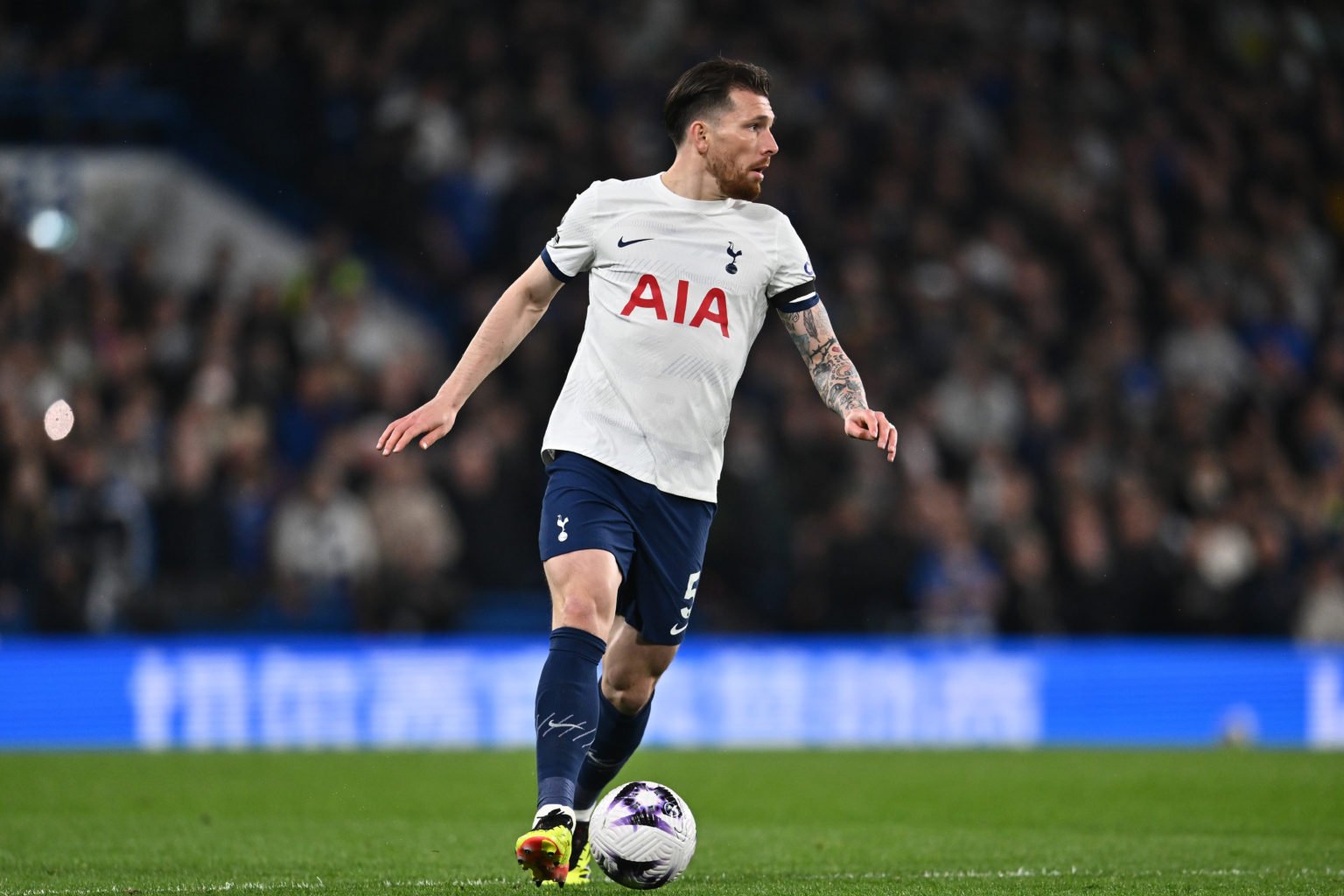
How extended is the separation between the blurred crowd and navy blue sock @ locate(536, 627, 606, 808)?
8.42 m

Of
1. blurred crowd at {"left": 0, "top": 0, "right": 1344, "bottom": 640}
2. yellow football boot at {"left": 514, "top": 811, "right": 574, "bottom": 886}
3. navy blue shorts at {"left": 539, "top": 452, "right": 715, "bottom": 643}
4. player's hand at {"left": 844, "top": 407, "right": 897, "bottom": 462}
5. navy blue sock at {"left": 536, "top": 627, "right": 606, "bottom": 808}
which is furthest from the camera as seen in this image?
blurred crowd at {"left": 0, "top": 0, "right": 1344, "bottom": 640}

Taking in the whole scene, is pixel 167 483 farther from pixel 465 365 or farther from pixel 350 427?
pixel 465 365

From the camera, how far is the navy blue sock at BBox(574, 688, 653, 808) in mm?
6082

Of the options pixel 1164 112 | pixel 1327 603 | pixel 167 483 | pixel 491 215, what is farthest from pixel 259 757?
pixel 1164 112

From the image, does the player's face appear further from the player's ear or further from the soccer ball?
the soccer ball

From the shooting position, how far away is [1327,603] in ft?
49.8

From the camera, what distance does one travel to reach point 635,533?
569 cm

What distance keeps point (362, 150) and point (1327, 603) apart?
9014 mm

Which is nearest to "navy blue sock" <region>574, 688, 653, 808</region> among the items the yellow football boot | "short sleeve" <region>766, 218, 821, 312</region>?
the yellow football boot

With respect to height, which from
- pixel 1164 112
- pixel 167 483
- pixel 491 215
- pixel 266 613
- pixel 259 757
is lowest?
pixel 259 757

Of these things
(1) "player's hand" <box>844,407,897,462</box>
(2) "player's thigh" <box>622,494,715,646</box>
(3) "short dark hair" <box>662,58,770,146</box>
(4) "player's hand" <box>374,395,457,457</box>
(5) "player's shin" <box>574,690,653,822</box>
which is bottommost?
(5) "player's shin" <box>574,690,653,822</box>

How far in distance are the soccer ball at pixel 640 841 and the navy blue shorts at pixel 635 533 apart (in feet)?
1.80

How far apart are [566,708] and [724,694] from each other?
29.0ft

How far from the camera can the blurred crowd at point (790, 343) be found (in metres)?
13.8
